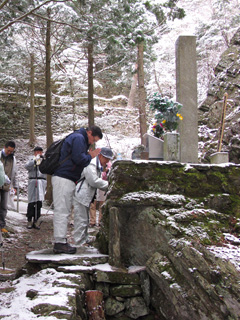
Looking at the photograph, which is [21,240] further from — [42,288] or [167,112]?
[167,112]

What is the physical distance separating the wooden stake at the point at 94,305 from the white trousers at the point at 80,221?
58.1 inches

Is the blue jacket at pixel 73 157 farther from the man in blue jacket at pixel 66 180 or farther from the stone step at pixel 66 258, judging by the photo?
the stone step at pixel 66 258

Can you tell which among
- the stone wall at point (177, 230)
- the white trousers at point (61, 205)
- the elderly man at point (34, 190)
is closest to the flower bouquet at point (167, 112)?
the stone wall at point (177, 230)

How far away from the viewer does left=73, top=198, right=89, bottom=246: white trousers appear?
5.41 metres

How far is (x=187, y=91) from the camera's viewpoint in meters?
7.17

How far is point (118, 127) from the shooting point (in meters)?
21.3

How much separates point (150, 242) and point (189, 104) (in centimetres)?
360

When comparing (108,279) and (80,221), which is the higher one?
(80,221)

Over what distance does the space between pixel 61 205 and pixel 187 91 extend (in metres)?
4.09

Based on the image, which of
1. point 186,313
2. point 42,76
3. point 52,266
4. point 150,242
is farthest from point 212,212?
point 42,76

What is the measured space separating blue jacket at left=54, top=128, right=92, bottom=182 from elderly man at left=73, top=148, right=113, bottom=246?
0.63m

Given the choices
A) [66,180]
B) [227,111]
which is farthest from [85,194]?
[227,111]

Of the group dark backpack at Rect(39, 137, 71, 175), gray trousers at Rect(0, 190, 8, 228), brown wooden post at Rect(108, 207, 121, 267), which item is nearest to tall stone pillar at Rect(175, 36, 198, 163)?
brown wooden post at Rect(108, 207, 121, 267)

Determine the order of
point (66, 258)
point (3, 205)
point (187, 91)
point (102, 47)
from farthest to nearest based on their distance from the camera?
point (102, 47), point (187, 91), point (3, 205), point (66, 258)
